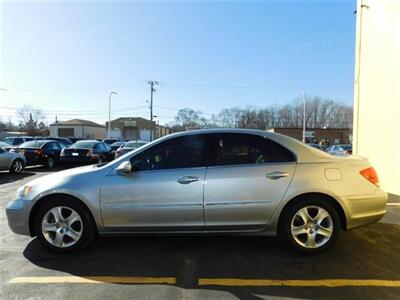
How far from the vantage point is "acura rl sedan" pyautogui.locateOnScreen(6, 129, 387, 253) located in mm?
4934

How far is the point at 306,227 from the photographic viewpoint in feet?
16.4

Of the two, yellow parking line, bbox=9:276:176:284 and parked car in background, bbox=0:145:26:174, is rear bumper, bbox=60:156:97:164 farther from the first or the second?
yellow parking line, bbox=9:276:176:284

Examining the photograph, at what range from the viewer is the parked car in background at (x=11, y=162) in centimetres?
1524

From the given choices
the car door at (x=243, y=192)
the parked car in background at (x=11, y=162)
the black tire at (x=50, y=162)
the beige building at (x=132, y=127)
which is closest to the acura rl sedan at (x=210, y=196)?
the car door at (x=243, y=192)

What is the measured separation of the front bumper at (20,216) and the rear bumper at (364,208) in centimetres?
407

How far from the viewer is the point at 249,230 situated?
5004mm

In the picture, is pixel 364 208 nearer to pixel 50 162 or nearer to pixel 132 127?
pixel 50 162

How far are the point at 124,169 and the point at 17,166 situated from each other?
12.7 m

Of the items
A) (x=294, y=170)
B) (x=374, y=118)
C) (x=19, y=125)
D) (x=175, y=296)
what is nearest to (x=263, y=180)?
(x=294, y=170)

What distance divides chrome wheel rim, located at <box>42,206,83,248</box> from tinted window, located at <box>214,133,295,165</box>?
6.42ft

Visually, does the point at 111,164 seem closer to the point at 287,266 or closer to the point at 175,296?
the point at 175,296

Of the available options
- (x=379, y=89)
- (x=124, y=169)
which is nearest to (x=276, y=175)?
(x=124, y=169)

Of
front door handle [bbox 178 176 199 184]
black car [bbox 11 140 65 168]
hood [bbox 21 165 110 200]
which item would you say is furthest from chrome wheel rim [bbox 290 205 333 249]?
black car [bbox 11 140 65 168]

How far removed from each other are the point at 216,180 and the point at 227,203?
1.03 feet
